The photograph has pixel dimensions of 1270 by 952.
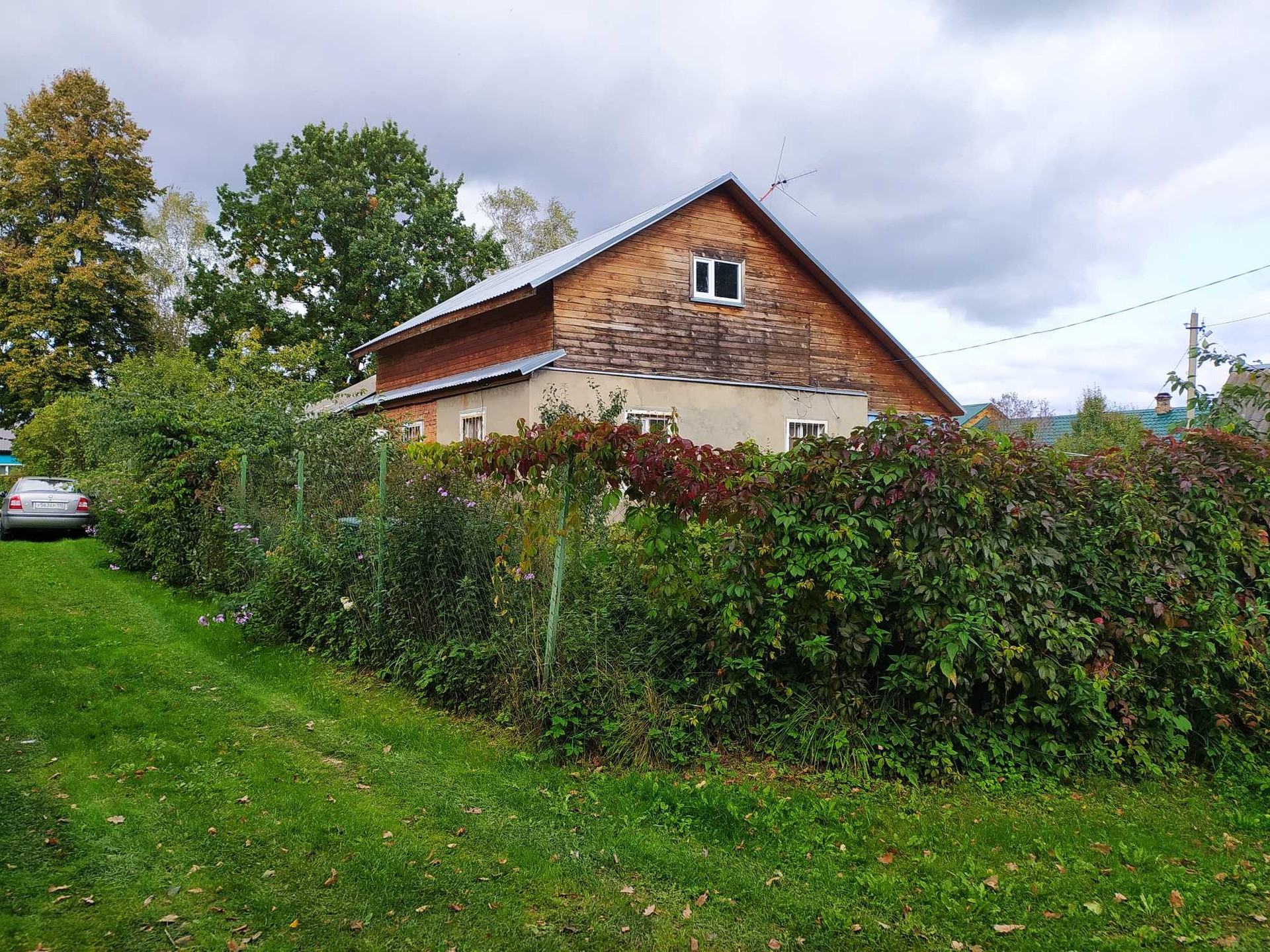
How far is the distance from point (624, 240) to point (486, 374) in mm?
3806

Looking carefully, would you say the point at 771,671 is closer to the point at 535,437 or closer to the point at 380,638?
the point at 535,437

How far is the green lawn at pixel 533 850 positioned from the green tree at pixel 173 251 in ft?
130

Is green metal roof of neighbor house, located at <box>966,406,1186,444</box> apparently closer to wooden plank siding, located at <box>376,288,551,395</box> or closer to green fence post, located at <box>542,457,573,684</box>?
wooden plank siding, located at <box>376,288,551,395</box>

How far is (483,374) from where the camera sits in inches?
590

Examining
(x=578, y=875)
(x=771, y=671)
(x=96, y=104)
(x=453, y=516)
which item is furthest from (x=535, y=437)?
(x=96, y=104)

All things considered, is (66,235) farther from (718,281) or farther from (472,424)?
(718,281)

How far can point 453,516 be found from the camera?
21.1ft

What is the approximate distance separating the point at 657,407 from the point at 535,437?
10884 mm

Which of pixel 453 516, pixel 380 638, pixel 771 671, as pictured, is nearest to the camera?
pixel 771 671

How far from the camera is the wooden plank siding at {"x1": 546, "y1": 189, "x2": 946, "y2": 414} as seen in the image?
608 inches

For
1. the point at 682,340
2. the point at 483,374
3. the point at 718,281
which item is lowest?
the point at 483,374

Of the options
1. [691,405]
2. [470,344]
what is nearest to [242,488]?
[470,344]

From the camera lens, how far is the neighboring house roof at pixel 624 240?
50.0ft

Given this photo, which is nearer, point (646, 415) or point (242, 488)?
point (242, 488)
